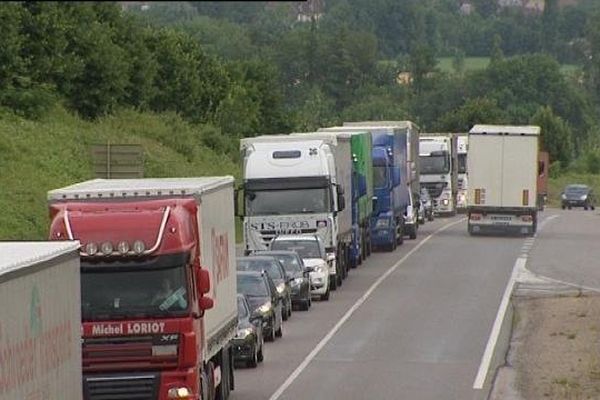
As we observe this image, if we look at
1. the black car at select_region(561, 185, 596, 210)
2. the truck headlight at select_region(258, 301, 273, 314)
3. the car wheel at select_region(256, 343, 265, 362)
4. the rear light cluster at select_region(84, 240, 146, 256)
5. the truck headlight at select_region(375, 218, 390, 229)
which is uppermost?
the rear light cluster at select_region(84, 240, 146, 256)

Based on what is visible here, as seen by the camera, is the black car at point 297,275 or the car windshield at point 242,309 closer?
the car windshield at point 242,309

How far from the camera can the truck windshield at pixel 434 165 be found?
81.1 metres

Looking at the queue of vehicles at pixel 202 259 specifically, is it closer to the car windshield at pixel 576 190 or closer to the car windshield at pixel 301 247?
the car windshield at pixel 301 247

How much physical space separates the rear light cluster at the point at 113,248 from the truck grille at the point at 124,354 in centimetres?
102

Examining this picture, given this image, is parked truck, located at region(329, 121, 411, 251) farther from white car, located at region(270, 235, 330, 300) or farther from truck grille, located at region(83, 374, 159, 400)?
truck grille, located at region(83, 374, 159, 400)

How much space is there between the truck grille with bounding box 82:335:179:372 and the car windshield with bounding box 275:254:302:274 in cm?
1865

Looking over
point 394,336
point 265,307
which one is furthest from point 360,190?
point 265,307

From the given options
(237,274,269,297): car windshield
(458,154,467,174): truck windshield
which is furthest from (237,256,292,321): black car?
(458,154,467,174): truck windshield

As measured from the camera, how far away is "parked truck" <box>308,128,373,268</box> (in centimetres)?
5084

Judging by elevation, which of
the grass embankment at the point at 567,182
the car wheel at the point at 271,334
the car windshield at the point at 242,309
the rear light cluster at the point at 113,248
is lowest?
the grass embankment at the point at 567,182

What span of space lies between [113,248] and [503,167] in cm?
4399

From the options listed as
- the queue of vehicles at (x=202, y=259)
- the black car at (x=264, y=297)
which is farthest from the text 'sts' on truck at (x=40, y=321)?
the black car at (x=264, y=297)

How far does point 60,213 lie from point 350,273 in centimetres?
3089

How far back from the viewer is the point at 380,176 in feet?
191
